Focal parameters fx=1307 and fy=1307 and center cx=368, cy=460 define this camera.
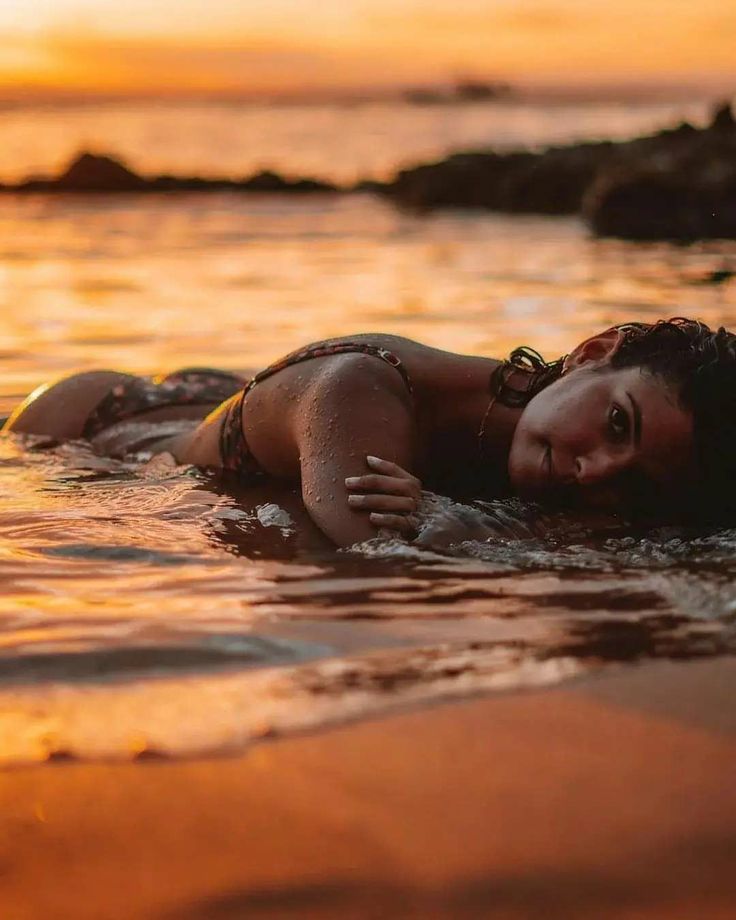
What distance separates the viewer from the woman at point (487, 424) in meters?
3.31

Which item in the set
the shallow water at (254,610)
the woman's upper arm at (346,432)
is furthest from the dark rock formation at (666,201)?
the woman's upper arm at (346,432)

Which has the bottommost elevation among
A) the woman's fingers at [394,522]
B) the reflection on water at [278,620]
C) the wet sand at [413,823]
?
the wet sand at [413,823]

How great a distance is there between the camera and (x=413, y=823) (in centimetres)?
180

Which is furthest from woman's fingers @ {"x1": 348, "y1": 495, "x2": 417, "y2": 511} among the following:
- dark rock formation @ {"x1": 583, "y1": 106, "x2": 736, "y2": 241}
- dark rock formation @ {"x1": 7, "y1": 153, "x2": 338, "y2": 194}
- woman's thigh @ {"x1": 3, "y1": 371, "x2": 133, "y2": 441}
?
dark rock formation @ {"x1": 7, "y1": 153, "x2": 338, "y2": 194}

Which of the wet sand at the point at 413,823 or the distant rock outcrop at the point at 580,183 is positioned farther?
the distant rock outcrop at the point at 580,183

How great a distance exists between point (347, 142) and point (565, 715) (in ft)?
126

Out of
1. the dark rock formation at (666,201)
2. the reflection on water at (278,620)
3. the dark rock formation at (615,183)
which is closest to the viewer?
the reflection on water at (278,620)

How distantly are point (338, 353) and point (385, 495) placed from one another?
630 mm

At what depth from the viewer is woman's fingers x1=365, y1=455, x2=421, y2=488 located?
10.9ft

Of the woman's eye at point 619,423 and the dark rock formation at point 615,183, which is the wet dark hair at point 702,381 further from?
the dark rock formation at point 615,183

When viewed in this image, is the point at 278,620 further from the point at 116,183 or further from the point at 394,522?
the point at 116,183

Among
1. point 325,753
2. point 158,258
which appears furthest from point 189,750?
point 158,258

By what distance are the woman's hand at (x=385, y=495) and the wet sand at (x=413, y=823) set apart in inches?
43.0

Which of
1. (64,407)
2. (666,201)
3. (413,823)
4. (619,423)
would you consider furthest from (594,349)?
(666,201)
